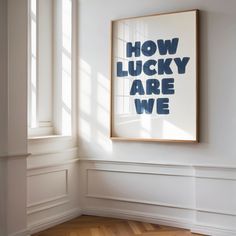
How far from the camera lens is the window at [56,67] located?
407 centimetres

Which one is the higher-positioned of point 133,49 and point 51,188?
point 133,49

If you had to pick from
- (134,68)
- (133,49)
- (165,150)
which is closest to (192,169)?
(165,150)

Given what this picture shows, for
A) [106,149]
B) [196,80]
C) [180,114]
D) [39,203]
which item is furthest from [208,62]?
[39,203]

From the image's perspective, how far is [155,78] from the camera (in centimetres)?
378

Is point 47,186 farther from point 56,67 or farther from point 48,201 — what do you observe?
point 56,67

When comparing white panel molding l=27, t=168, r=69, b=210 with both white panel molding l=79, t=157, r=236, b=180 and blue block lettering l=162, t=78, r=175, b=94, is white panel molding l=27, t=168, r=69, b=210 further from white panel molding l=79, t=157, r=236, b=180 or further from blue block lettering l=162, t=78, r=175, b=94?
blue block lettering l=162, t=78, r=175, b=94

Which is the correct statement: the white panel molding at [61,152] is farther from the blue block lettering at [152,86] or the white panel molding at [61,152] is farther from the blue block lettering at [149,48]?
the blue block lettering at [149,48]

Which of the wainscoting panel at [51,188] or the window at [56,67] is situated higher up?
the window at [56,67]

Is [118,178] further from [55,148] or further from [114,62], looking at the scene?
[114,62]

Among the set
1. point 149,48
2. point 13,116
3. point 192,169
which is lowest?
point 192,169

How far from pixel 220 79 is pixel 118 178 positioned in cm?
143

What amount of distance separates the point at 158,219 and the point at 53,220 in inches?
40.3

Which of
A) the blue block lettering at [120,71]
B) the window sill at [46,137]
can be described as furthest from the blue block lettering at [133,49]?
the window sill at [46,137]

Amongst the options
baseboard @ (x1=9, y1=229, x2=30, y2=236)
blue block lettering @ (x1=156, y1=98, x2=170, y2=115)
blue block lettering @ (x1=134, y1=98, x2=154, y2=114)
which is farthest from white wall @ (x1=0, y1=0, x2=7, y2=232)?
blue block lettering @ (x1=156, y1=98, x2=170, y2=115)
